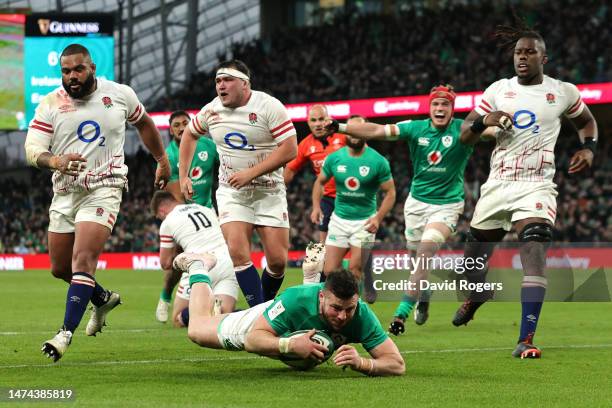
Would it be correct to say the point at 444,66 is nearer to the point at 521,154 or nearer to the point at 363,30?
the point at 363,30

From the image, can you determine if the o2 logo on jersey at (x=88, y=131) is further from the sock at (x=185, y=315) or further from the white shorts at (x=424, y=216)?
the white shorts at (x=424, y=216)

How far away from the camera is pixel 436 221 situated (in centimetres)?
1116

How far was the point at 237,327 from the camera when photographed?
710cm

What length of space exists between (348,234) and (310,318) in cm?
677

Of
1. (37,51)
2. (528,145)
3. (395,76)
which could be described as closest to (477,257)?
(528,145)

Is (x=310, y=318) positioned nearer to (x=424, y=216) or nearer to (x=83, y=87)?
(x=83, y=87)

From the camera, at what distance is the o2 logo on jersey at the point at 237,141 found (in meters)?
9.72

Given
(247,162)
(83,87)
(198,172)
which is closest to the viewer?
(83,87)

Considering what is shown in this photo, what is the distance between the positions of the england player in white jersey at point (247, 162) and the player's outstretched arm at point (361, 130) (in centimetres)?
53

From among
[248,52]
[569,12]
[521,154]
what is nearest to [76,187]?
[521,154]

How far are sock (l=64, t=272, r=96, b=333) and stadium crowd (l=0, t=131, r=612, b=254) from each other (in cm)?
2113

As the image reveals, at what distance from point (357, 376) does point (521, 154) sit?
2808 millimetres

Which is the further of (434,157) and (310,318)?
(434,157)

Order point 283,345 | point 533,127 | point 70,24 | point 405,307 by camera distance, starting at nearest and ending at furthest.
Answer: point 283,345
point 533,127
point 405,307
point 70,24
